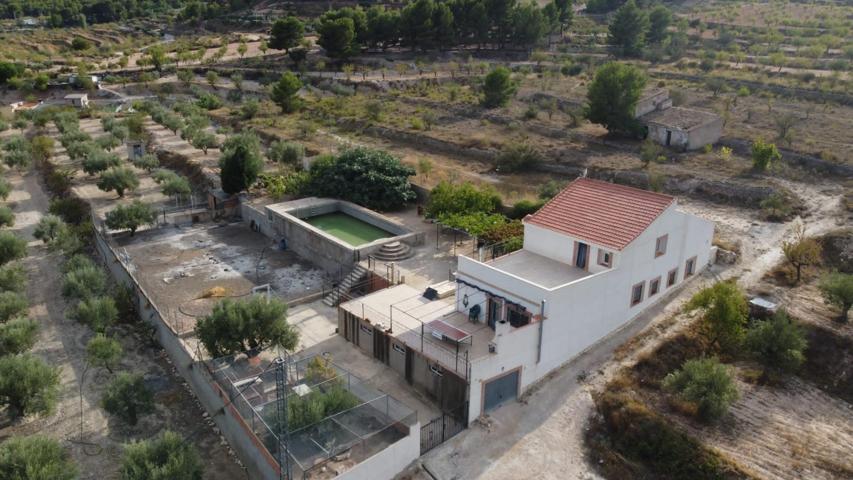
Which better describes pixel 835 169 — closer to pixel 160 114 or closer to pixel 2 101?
pixel 160 114

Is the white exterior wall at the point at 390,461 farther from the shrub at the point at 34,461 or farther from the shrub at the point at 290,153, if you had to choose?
the shrub at the point at 290,153

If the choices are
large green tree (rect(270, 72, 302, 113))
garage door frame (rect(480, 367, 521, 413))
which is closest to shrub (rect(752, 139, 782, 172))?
garage door frame (rect(480, 367, 521, 413))

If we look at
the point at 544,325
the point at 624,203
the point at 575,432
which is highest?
the point at 624,203

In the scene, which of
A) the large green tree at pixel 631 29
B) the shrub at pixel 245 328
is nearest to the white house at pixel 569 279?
the shrub at pixel 245 328

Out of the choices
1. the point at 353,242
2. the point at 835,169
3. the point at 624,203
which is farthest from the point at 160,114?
the point at 835,169

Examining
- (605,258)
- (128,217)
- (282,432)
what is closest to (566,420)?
(605,258)

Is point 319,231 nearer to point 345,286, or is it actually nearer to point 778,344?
point 345,286
